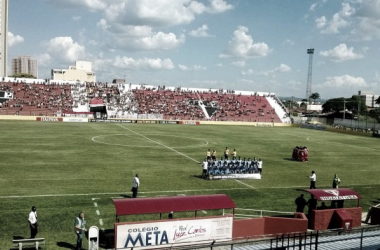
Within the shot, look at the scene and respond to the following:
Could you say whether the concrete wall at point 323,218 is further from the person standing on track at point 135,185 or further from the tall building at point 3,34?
the tall building at point 3,34

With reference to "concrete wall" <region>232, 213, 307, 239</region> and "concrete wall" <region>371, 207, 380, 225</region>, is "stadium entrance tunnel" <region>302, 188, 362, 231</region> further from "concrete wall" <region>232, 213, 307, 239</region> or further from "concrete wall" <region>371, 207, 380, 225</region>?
"concrete wall" <region>232, 213, 307, 239</region>

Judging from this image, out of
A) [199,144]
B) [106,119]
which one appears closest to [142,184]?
[199,144]

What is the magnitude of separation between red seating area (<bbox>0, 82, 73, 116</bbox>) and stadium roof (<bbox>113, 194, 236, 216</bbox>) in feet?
213

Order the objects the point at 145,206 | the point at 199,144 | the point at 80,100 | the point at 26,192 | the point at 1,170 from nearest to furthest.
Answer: the point at 145,206 → the point at 26,192 → the point at 1,170 → the point at 199,144 → the point at 80,100

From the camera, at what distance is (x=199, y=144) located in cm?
4591

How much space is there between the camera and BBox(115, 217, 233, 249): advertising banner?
Result: 46.4 feet

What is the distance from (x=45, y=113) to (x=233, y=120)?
40019 millimetres

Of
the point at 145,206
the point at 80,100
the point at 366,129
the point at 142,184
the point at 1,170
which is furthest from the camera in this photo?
the point at 80,100

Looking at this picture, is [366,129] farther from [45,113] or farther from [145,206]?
[145,206]

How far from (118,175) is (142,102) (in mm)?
61229

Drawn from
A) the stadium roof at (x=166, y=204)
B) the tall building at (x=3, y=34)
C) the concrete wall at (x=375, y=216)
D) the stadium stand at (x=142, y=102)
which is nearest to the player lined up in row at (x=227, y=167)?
the concrete wall at (x=375, y=216)

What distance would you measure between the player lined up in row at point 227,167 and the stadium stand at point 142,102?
178 ft

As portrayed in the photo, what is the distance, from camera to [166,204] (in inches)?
587

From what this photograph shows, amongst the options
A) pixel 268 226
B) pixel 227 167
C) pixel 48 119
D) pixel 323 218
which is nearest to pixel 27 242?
pixel 268 226
